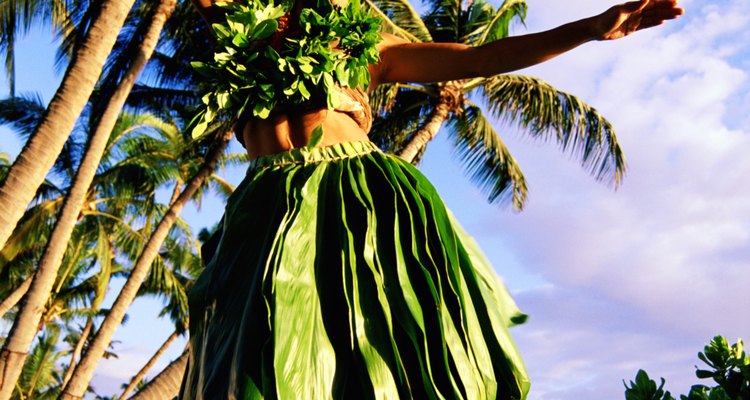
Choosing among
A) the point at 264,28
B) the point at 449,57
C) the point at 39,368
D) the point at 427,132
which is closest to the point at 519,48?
the point at 449,57

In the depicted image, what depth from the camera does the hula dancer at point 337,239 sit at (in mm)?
1835

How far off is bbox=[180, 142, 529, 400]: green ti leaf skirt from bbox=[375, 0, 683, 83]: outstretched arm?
0.32 meters

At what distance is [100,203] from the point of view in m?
17.1

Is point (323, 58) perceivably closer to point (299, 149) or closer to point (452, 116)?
point (299, 149)

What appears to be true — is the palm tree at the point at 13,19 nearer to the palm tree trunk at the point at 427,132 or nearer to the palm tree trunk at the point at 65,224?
the palm tree trunk at the point at 65,224

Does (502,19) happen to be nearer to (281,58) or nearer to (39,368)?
(281,58)

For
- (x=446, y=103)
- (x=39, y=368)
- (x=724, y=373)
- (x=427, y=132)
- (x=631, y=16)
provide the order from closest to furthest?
(x=631, y=16)
(x=724, y=373)
(x=427, y=132)
(x=446, y=103)
(x=39, y=368)

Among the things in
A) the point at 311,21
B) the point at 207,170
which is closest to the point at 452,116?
the point at 207,170

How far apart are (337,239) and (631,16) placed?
1.00 meters

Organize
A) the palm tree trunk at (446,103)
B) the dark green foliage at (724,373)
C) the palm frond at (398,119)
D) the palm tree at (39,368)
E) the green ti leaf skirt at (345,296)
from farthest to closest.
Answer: the palm tree at (39,368), the palm frond at (398,119), the palm tree trunk at (446,103), the dark green foliage at (724,373), the green ti leaf skirt at (345,296)

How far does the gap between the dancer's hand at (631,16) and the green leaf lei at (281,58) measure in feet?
2.08

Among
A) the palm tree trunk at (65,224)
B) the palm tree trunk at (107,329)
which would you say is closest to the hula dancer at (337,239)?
the palm tree trunk at (65,224)

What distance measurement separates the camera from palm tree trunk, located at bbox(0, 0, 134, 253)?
17.0 ft

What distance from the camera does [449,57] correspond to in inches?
89.6
